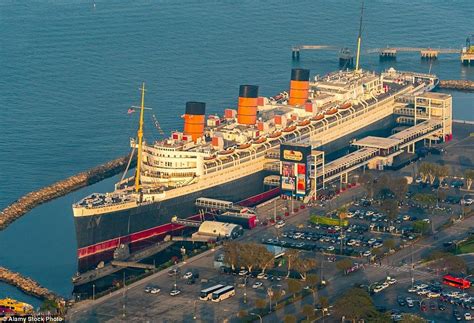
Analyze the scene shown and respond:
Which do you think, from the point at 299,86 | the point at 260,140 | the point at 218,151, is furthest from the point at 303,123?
the point at 218,151

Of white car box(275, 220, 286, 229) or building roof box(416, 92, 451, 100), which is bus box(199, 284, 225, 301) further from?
building roof box(416, 92, 451, 100)

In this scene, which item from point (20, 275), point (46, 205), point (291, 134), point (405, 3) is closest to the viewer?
point (20, 275)

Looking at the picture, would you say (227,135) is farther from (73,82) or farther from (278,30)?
(278,30)

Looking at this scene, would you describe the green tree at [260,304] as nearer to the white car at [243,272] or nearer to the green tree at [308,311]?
the green tree at [308,311]

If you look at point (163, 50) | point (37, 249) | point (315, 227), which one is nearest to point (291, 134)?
point (315, 227)

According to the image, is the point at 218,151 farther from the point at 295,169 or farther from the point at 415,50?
the point at 415,50

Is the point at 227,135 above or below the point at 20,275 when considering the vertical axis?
above

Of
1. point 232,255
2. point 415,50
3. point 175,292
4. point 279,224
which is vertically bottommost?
point 175,292
